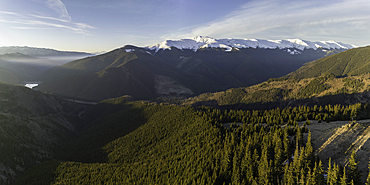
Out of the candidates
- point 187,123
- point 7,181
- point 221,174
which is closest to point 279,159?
point 221,174

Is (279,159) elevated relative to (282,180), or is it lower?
elevated

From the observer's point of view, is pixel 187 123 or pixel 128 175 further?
pixel 187 123

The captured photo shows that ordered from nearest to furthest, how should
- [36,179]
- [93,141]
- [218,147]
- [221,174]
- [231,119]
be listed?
[221,174] < [218,147] < [36,179] < [231,119] < [93,141]

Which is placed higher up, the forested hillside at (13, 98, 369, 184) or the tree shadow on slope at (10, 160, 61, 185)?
the forested hillside at (13, 98, 369, 184)

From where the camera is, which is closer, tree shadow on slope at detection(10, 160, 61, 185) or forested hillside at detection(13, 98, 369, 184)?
forested hillside at detection(13, 98, 369, 184)

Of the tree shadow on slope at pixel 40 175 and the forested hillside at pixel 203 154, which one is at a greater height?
the forested hillside at pixel 203 154

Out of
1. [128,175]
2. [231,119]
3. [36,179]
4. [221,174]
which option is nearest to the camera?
[221,174]

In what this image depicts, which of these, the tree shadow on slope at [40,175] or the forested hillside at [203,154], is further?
the tree shadow on slope at [40,175]

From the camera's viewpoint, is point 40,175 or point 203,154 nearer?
point 203,154

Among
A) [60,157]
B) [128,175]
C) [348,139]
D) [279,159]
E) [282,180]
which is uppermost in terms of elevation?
[348,139]

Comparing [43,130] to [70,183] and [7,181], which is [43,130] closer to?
[7,181]

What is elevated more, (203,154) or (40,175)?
(203,154)
